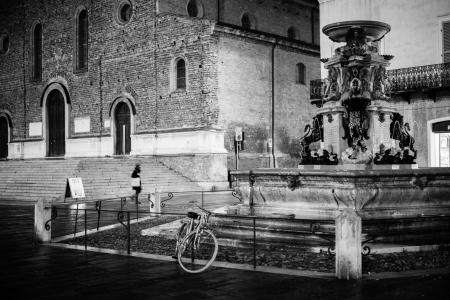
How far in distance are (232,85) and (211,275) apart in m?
22.2

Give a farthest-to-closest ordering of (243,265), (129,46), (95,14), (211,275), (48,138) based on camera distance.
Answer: (48,138) → (95,14) → (129,46) → (243,265) → (211,275)

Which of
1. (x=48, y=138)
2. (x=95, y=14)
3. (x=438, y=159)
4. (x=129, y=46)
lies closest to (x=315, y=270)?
(x=438, y=159)

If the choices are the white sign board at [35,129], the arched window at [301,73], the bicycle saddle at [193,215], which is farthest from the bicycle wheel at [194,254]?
the white sign board at [35,129]

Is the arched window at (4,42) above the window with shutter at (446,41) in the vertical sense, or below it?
above

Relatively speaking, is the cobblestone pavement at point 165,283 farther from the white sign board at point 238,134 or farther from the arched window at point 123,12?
the arched window at point 123,12

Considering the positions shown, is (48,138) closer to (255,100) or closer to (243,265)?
(255,100)

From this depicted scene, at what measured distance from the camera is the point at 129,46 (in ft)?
104

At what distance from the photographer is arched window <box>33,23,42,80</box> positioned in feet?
125

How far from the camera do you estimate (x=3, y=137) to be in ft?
132

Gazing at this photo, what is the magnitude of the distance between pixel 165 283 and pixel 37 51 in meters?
34.3

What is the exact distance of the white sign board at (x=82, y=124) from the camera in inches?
1334

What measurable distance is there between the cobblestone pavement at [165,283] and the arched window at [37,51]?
3099 centimetres

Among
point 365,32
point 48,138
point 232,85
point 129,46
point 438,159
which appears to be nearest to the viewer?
point 365,32

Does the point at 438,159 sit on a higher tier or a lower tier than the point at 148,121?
lower
